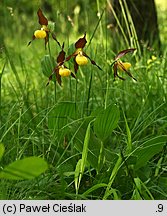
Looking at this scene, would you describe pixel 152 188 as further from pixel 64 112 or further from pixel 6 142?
pixel 6 142

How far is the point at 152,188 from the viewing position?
5.12 ft

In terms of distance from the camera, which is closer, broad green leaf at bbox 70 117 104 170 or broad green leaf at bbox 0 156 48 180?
broad green leaf at bbox 0 156 48 180

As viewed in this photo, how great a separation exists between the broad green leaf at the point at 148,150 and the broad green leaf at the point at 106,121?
0.11 meters

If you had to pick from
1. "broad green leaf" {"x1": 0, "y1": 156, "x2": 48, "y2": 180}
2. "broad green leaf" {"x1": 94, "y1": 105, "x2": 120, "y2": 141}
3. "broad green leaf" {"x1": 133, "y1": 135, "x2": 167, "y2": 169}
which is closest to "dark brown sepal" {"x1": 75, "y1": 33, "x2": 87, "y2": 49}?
"broad green leaf" {"x1": 94, "y1": 105, "x2": 120, "y2": 141}

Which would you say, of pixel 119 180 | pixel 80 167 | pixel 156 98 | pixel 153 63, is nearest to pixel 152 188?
pixel 119 180

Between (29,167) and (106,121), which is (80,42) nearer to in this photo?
(106,121)

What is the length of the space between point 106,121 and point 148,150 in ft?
0.51

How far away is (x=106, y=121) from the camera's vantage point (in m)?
1.57

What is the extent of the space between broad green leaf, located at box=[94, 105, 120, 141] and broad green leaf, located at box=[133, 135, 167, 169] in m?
0.11

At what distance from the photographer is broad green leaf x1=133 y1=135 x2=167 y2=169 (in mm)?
1562

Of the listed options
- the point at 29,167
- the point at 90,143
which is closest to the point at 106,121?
the point at 90,143

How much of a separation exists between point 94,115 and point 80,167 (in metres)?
0.22

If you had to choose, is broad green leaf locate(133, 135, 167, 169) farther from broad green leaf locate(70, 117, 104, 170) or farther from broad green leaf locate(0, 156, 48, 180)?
broad green leaf locate(0, 156, 48, 180)

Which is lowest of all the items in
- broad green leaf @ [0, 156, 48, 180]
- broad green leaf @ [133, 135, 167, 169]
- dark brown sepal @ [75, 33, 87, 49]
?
broad green leaf @ [133, 135, 167, 169]
